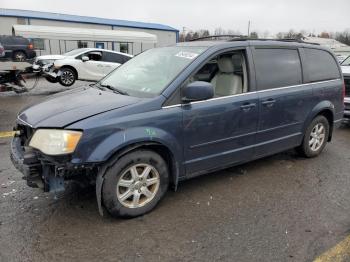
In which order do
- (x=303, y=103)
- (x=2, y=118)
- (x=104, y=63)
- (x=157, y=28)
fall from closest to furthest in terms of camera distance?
(x=303, y=103), (x=2, y=118), (x=104, y=63), (x=157, y=28)

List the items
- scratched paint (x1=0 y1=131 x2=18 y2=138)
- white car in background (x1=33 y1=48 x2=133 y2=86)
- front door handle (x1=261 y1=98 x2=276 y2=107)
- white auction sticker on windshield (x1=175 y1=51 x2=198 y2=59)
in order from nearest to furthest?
white auction sticker on windshield (x1=175 y1=51 x2=198 y2=59) → front door handle (x1=261 y1=98 x2=276 y2=107) → scratched paint (x1=0 y1=131 x2=18 y2=138) → white car in background (x1=33 y1=48 x2=133 y2=86)

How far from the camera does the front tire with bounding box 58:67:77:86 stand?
13.0 m

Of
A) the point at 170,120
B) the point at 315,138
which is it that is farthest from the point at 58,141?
the point at 315,138

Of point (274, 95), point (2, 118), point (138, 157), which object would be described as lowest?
point (2, 118)

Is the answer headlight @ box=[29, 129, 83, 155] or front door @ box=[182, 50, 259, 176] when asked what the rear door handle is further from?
headlight @ box=[29, 129, 83, 155]

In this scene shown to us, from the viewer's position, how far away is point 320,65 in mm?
5293

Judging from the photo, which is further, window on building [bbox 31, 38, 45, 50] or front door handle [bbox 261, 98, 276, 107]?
window on building [bbox 31, 38, 45, 50]

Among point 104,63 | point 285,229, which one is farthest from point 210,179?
point 104,63

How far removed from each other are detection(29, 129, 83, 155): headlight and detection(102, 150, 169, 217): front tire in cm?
42

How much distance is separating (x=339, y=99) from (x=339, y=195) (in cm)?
202

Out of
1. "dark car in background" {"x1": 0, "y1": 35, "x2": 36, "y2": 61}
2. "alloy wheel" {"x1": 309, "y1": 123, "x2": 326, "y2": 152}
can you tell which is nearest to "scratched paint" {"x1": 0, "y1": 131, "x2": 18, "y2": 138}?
"alloy wheel" {"x1": 309, "y1": 123, "x2": 326, "y2": 152}

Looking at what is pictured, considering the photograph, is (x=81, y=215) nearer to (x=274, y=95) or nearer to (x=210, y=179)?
(x=210, y=179)

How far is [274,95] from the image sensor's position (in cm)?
444

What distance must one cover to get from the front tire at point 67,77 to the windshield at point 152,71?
906cm
